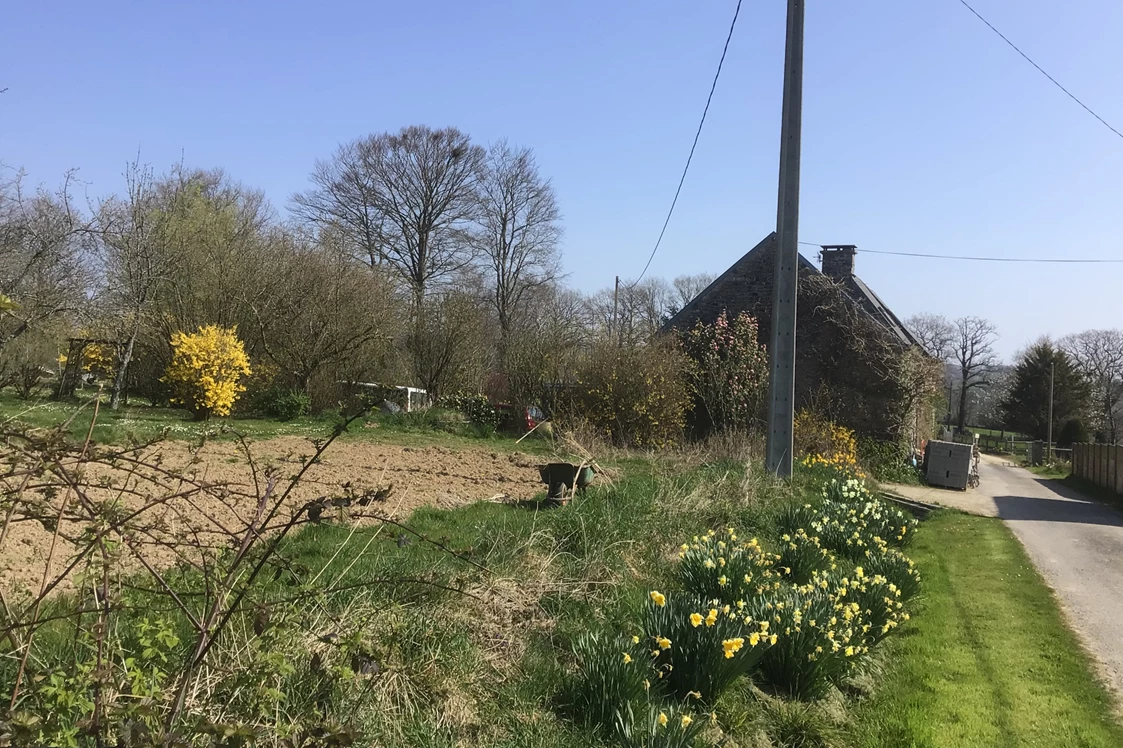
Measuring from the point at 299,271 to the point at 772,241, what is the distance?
1323 centimetres

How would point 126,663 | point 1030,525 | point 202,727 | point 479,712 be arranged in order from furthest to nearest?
point 1030,525
point 479,712
point 126,663
point 202,727

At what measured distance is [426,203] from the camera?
36.2 meters

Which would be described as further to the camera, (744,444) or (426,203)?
(426,203)

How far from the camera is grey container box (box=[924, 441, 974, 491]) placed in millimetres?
18406

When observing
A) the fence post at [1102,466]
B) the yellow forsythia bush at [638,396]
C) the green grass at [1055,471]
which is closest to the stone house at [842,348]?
the yellow forsythia bush at [638,396]

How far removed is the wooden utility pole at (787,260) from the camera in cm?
1154

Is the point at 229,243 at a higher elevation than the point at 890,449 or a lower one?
higher

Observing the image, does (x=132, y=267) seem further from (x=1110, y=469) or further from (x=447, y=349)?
(x=1110, y=469)

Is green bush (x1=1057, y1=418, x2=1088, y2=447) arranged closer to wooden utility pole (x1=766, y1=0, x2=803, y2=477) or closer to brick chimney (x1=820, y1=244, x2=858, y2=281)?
brick chimney (x1=820, y1=244, x2=858, y2=281)

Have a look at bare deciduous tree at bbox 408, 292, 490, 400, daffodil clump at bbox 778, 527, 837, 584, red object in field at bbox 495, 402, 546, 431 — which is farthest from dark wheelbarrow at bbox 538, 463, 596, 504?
bare deciduous tree at bbox 408, 292, 490, 400

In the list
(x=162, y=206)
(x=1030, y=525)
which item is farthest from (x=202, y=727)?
(x=162, y=206)

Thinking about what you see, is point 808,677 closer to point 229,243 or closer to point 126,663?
point 126,663

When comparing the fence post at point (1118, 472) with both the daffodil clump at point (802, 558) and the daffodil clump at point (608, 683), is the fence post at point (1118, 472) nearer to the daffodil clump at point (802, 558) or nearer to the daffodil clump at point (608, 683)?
the daffodil clump at point (802, 558)

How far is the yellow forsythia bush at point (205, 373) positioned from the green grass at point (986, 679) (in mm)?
14537
